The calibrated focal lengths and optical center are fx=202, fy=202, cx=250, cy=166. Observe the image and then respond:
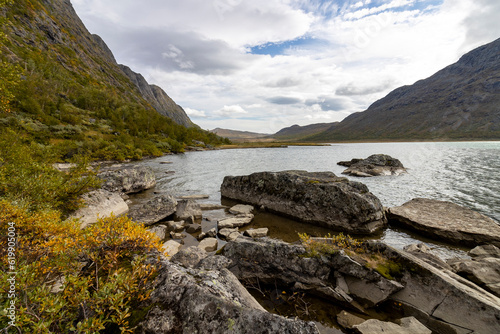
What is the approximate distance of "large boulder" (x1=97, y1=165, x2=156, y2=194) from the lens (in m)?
22.5

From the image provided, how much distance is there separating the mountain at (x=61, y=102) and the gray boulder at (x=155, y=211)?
31.9 feet

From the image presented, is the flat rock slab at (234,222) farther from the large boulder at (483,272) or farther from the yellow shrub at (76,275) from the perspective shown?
the large boulder at (483,272)

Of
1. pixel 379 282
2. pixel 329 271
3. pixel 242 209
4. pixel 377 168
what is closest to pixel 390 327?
pixel 379 282

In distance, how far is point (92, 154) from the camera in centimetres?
4606

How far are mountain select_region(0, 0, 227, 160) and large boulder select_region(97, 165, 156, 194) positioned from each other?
25.7ft

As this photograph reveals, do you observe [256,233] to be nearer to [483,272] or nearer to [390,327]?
[390,327]

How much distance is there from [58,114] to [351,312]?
81246mm

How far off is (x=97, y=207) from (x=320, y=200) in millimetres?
17055

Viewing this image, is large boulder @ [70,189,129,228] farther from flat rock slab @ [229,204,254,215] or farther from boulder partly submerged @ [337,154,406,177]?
boulder partly submerged @ [337,154,406,177]

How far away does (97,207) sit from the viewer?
595 inches

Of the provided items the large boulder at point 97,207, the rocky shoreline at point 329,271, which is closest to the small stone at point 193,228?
the rocky shoreline at point 329,271

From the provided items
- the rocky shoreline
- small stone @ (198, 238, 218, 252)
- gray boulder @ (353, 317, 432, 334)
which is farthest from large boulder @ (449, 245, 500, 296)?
small stone @ (198, 238, 218, 252)

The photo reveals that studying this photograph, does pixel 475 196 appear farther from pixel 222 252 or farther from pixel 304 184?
pixel 222 252

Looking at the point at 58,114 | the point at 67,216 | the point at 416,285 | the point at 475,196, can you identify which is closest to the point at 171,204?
the point at 67,216
